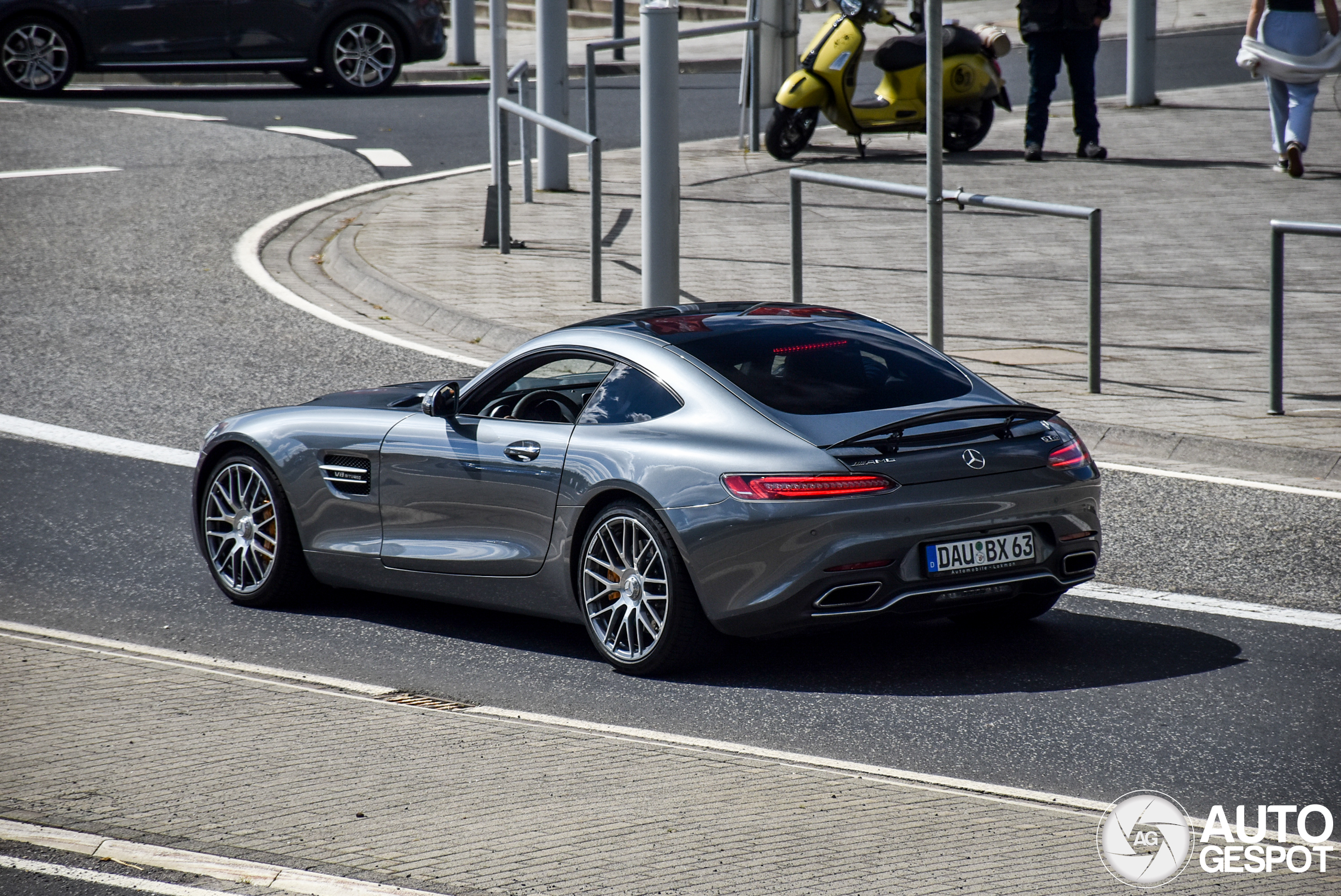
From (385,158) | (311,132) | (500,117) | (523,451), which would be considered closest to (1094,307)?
(523,451)

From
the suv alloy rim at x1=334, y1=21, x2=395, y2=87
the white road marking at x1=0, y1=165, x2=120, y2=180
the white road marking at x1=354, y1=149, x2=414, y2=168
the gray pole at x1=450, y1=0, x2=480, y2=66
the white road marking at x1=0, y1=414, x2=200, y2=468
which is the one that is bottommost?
the white road marking at x1=0, y1=414, x2=200, y2=468

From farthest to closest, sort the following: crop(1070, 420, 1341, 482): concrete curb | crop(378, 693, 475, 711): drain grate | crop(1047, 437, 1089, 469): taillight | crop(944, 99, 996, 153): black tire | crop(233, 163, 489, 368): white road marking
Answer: crop(944, 99, 996, 153): black tire
crop(233, 163, 489, 368): white road marking
crop(1070, 420, 1341, 482): concrete curb
crop(1047, 437, 1089, 469): taillight
crop(378, 693, 475, 711): drain grate

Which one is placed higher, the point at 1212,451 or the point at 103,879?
the point at 1212,451

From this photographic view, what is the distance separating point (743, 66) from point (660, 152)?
28.4 feet

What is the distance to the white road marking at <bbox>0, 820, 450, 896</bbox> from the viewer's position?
169 inches

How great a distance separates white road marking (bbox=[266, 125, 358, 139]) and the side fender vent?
13.5 metres

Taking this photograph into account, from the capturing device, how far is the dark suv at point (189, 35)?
21719 millimetres

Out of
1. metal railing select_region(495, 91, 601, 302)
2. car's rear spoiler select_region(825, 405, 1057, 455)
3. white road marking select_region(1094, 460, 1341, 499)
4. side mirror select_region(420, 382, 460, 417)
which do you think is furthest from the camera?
metal railing select_region(495, 91, 601, 302)

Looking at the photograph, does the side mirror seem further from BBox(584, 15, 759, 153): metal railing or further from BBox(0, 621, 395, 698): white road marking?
BBox(584, 15, 759, 153): metal railing

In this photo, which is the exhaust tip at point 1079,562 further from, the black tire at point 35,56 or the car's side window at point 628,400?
the black tire at point 35,56

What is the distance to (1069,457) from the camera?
626 centimetres

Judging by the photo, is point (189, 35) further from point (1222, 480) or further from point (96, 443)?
point (1222, 480)

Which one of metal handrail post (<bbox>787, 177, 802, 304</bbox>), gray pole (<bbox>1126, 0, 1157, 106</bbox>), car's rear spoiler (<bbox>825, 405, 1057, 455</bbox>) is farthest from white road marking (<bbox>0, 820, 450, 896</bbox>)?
gray pole (<bbox>1126, 0, 1157, 106</bbox>)

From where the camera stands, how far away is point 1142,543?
7.85 metres
